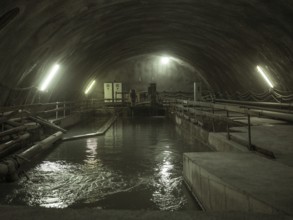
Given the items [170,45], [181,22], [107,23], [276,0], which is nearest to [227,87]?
[170,45]

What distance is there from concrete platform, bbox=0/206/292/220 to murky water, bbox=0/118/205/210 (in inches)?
74.3

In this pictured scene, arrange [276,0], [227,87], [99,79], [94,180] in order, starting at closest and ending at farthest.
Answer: [94,180], [276,0], [227,87], [99,79]

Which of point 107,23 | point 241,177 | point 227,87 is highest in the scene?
point 107,23

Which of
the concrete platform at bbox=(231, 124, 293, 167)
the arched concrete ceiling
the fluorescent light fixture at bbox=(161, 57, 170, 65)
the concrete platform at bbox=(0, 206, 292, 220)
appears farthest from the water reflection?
the fluorescent light fixture at bbox=(161, 57, 170, 65)

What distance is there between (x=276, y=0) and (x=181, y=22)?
6.46 metres

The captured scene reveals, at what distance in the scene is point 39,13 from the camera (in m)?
7.93

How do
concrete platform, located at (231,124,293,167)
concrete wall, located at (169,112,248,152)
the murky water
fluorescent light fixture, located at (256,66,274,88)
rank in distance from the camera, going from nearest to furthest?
the murky water → concrete platform, located at (231,124,293,167) → concrete wall, located at (169,112,248,152) → fluorescent light fixture, located at (256,66,274,88)

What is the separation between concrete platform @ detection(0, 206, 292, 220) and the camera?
2883 mm

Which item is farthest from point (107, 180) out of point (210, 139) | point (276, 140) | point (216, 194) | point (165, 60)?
point (165, 60)

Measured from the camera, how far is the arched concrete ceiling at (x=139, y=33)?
842 cm

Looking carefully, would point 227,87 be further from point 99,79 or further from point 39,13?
point 39,13

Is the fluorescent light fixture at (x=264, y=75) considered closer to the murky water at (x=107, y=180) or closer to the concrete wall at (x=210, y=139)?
the concrete wall at (x=210, y=139)

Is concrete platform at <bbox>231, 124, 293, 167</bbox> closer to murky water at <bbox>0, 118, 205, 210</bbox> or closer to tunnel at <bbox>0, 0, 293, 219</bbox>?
tunnel at <bbox>0, 0, 293, 219</bbox>

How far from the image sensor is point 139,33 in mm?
17578
